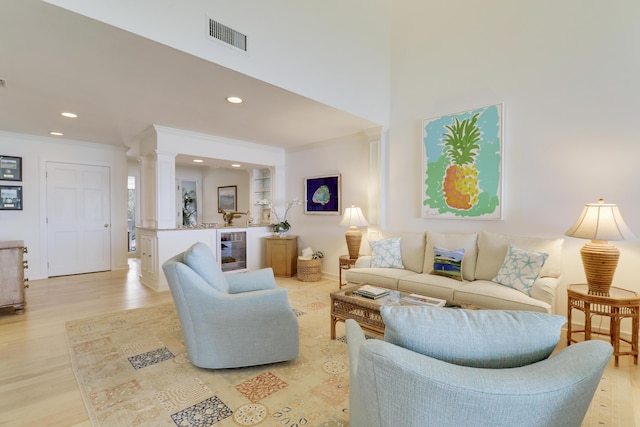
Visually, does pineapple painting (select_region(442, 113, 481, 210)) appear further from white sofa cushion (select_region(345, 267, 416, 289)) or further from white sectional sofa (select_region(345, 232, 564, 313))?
white sofa cushion (select_region(345, 267, 416, 289))

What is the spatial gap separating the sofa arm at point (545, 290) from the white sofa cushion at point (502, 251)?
0.23 m

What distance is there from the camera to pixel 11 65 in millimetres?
2467

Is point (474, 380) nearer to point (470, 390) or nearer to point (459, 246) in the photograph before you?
point (470, 390)

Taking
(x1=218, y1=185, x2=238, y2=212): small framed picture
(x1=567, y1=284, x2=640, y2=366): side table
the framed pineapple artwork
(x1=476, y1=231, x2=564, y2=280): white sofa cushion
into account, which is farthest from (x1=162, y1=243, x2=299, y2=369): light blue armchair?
→ (x1=218, y1=185, x2=238, y2=212): small framed picture

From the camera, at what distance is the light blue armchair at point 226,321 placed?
2125mm

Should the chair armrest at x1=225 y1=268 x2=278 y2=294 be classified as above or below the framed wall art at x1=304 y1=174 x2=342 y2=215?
below

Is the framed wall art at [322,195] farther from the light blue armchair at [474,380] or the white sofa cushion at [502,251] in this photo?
the light blue armchair at [474,380]

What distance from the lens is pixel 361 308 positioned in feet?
8.19

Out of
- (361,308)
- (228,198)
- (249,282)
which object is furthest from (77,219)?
(361,308)

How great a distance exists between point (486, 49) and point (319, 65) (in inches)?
77.7

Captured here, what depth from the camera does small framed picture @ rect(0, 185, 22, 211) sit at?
4.64 m

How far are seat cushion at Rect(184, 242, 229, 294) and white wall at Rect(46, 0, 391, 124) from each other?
155 cm

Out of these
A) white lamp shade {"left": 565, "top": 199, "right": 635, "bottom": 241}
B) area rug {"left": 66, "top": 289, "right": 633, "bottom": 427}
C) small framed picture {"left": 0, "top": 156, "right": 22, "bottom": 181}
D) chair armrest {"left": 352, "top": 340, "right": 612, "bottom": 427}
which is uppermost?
small framed picture {"left": 0, "top": 156, "right": 22, "bottom": 181}

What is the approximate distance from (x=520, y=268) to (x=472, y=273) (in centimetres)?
53
